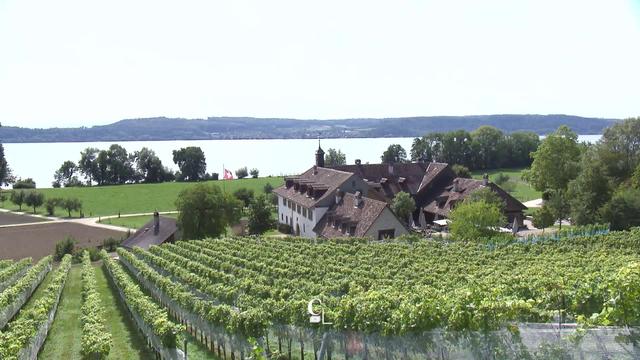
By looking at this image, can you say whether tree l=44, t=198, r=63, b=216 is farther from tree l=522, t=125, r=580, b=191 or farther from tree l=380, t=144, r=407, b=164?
tree l=522, t=125, r=580, b=191

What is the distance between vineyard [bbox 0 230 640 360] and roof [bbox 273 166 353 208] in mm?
14405

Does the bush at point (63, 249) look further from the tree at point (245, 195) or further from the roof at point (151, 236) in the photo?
the tree at point (245, 195)

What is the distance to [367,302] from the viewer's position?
49.6ft

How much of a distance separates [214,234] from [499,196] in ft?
91.2

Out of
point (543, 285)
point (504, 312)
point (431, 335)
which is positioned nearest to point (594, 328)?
point (504, 312)

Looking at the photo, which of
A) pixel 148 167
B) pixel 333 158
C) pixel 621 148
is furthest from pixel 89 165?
pixel 621 148

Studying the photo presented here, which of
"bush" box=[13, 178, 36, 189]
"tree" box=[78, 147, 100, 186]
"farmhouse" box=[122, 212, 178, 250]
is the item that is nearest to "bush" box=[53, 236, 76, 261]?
"farmhouse" box=[122, 212, 178, 250]

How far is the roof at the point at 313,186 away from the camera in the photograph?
54.9 meters

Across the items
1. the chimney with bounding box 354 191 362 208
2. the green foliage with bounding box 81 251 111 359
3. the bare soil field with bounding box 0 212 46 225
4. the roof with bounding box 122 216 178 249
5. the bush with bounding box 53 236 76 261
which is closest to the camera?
the green foliage with bounding box 81 251 111 359

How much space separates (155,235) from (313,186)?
16.1 m

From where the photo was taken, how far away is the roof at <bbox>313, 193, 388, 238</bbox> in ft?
149

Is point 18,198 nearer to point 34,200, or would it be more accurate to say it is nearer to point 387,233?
point 34,200

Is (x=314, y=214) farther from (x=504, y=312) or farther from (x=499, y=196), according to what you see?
(x=504, y=312)

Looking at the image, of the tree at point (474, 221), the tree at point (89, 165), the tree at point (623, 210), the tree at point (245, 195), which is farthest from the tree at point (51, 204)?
the tree at point (623, 210)
